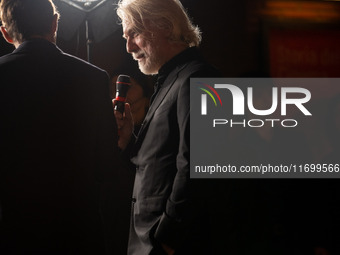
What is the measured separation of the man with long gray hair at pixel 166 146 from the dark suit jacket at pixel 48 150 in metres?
0.21

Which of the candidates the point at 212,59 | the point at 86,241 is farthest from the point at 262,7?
the point at 86,241

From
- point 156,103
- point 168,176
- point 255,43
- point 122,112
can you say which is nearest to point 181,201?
point 168,176

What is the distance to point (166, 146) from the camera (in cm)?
146

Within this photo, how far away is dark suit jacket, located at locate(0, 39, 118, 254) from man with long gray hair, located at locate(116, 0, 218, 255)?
21 centimetres

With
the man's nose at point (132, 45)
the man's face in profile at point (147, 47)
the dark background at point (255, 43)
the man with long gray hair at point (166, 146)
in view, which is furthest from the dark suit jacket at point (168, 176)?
the dark background at point (255, 43)

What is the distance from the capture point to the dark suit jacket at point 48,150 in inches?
50.6

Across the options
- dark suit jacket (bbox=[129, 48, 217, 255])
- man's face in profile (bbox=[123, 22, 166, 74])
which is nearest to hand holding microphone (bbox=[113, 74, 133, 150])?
man's face in profile (bbox=[123, 22, 166, 74])

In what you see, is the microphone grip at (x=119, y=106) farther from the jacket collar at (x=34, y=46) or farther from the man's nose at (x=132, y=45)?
the jacket collar at (x=34, y=46)

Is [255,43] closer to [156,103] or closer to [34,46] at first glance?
[156,103]

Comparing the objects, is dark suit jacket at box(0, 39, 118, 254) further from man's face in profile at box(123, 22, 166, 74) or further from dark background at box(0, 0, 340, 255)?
dark background at box(0, 0, 340, 255)

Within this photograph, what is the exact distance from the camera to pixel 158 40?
67.3 inches

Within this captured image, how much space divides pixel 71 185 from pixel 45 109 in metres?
0.26

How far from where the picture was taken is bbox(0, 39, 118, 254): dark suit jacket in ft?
4.21

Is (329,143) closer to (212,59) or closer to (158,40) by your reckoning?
(212,59)
